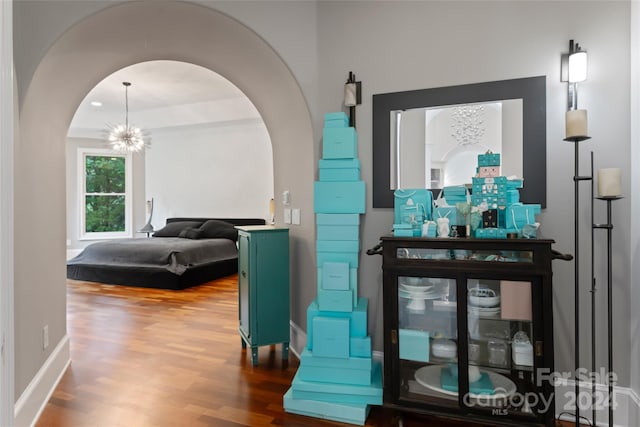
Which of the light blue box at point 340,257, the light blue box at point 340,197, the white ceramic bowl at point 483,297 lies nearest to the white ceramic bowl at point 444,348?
the white ceramic bowl at point 483,297

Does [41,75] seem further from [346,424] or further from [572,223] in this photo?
[572,223]

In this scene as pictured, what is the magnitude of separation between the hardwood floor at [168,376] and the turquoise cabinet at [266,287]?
22 centimetres

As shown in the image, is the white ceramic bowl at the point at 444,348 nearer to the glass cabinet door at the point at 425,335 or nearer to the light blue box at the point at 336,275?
the glass cabinet door at the point at 425,335

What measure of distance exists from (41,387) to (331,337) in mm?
1739

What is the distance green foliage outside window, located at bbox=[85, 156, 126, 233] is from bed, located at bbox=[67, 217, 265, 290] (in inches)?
89.1

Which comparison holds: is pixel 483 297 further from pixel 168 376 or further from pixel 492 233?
pixel 168 376

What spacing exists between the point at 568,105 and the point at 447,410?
5.79ft

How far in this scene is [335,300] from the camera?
2.31m

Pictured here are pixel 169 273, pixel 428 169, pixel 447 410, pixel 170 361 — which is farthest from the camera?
pixel 169 273

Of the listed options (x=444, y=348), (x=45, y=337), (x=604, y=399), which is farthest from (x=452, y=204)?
(x=45, y=337)

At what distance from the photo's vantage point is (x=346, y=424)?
2.09 metres

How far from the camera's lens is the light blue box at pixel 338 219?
7.65ft

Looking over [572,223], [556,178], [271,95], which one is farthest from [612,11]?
[271,95]

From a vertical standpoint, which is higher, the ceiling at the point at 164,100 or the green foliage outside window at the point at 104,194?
Answer: the ceiling at the point at 164,100
